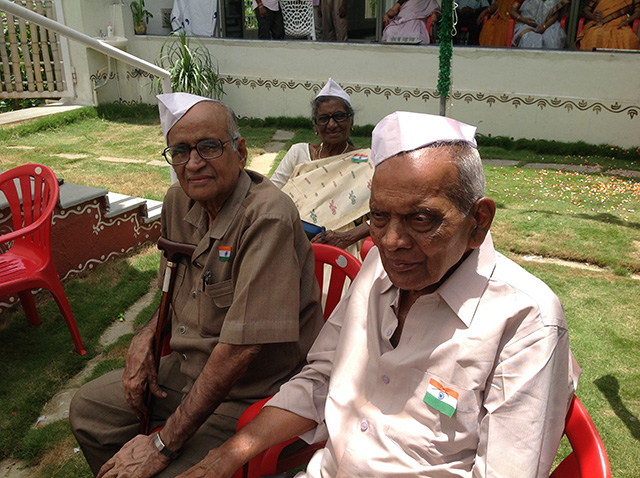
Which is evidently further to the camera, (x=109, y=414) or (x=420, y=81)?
(x=420, y=81)

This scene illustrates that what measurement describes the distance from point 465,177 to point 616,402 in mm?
2313

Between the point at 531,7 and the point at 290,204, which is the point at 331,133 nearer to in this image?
the point at 290,204

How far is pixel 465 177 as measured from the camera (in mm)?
1481

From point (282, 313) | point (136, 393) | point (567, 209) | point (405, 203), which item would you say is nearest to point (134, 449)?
point (136, 393)

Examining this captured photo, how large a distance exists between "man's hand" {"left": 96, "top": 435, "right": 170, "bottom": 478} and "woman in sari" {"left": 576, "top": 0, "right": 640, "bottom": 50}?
8409mm

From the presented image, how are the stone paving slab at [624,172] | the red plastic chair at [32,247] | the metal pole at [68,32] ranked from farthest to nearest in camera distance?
the stone paving slab at [624,172], the metal pole at [68,32], the red plastic chair at [32,247]

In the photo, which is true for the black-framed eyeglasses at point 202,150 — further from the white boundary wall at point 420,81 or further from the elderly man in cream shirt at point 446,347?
the white boundary wall at point 420,81

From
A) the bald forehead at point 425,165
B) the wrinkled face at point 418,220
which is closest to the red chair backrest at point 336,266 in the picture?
the wrinkled face at point 418,220

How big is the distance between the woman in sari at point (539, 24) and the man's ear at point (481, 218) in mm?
8035

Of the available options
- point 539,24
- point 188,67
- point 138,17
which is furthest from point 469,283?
point 138,17

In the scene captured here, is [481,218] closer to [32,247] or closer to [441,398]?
[441,398]

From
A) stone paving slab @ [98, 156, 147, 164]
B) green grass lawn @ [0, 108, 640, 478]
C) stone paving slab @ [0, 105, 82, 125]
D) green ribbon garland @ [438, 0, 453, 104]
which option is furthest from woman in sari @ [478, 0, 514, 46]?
stone paving slab @ [0, 105, 82, 125]

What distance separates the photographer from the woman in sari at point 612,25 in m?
8.15

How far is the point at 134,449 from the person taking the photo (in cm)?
203
